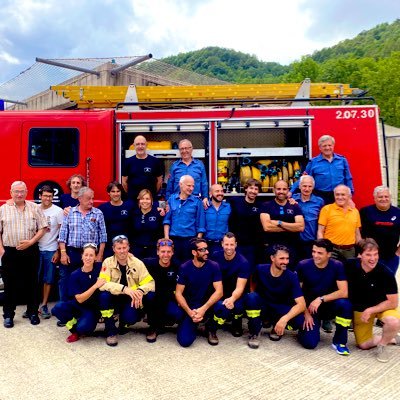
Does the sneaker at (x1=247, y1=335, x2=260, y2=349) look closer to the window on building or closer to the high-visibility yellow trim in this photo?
the high-visibility yellow trim

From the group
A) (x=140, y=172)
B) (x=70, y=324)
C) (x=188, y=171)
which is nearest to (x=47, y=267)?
(x=70, y=324)

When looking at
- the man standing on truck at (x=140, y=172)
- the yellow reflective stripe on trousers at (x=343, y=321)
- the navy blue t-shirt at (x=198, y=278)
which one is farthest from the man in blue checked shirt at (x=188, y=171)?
the yellow reflective stripe on trousers at (x=343, y=321)

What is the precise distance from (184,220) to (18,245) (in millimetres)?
1949

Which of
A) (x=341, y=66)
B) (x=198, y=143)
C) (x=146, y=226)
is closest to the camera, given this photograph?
(x=146, y=226)

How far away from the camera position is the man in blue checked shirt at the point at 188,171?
5.25m

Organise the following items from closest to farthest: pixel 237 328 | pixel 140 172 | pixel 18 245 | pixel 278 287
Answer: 1. pixel 278 287
2. pixel 237 328
3. pixel 18 245
4. pixel 140 172

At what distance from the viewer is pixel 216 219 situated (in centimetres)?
495

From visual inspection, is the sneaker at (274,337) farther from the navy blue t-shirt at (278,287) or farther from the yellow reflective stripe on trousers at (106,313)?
the yellow reflective stripe on trousers at (106,313)

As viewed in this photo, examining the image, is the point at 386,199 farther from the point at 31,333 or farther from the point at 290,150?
the point at 31,333

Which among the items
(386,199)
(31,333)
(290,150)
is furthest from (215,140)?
(31,333)

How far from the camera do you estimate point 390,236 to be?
4828 millimetres

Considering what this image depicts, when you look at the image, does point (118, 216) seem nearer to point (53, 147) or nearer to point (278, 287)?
point (53, 147)

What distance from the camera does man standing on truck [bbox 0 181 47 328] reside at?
469cm

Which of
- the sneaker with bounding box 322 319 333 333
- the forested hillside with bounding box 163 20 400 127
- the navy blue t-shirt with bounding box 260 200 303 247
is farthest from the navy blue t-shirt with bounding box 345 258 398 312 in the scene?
the forested hillside with bounding box 163 20 400 127
